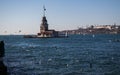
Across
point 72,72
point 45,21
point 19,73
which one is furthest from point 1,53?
point 45,21

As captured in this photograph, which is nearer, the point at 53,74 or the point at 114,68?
the point at 53,74

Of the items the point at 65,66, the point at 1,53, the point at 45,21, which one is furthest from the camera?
the point at 45,21

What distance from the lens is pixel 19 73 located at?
3784 cm

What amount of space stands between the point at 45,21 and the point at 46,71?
14897cm

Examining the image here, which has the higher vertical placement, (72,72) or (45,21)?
(45,21)

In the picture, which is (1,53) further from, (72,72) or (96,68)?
(96,68)

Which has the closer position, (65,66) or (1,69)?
(1,69)

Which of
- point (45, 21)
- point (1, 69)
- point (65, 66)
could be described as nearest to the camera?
point (1, 69)

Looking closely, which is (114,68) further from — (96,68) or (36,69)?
(36,69)

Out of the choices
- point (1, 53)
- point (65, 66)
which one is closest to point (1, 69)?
point (1, 53)

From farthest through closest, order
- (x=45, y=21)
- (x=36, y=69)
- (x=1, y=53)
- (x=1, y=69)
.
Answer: (x=45, y=21)
(x=36, y=69)
(x=1, y=53)
(x=1, y=69)

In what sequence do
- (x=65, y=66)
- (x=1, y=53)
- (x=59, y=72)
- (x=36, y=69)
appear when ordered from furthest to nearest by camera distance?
(x=65, y=66)
(x=36, y=69)
(x=59, y=72)
(x=1, y=53)

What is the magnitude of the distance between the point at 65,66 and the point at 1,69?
16442mm

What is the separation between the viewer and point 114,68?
42.6 metres
